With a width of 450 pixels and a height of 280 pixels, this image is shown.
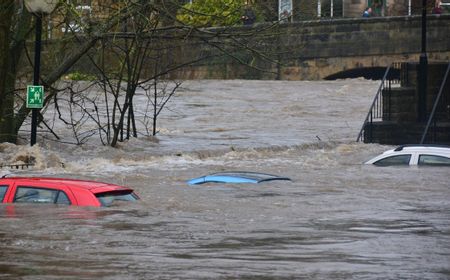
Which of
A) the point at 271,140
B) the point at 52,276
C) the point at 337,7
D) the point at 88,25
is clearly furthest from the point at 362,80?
the point at 52,276

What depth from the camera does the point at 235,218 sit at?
16.4m

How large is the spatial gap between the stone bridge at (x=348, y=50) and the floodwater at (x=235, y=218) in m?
21.0

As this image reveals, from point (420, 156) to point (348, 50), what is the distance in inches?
1392

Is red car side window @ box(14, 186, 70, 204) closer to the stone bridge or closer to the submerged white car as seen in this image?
the submerged white car

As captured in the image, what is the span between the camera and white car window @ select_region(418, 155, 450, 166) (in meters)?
22.6

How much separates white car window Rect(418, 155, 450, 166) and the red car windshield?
783 centimetres

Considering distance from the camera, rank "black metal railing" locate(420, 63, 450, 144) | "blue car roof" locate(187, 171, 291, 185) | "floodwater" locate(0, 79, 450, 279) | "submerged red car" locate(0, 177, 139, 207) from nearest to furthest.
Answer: "floodwater" locate(0, 79, 450, 279)
"submerged red car" locate(0, 177, 139, 207)
"blue car roof" locate(187, 171, 291, 185)
"black metal railing" locate(420, 63, 450, 144)

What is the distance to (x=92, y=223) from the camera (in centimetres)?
1492

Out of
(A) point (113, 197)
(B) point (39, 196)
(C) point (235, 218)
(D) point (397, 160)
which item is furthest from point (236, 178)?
(B) point (39, 196)

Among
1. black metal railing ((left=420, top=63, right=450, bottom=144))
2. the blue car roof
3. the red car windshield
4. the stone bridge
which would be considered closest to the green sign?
the blue car roof

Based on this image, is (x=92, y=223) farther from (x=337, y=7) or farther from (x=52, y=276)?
(x=337, y=7)

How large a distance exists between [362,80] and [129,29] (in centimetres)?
3013

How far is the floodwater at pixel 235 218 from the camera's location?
39.8ft

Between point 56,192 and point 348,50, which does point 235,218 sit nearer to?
point 56,192
